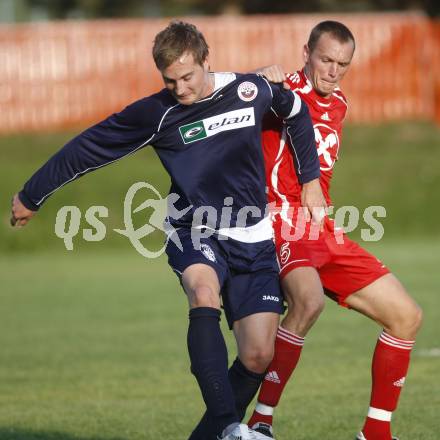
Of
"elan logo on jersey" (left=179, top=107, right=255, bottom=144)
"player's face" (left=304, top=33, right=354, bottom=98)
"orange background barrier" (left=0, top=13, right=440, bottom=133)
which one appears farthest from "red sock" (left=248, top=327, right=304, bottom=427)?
"orange background barrier" (left=0, top=13, right=440, bottom=133)

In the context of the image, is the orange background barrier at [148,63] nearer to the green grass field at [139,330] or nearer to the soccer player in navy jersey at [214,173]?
the green grass field at [139,330]

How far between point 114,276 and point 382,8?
18187mm

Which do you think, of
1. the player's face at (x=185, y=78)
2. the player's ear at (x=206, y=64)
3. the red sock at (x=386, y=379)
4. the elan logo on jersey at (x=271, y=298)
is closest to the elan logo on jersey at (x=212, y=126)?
the player's face at (x=185, y=78)

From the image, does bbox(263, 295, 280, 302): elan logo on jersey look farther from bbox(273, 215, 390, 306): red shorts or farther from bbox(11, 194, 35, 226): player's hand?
bbox(11, 194, 35, 226): player's hand

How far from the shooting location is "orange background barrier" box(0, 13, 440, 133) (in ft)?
78.2

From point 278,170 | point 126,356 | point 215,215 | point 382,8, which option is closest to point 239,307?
point 215,215

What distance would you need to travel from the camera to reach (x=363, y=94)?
24656 millimetres

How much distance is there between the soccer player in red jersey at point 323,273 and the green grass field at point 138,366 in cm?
54

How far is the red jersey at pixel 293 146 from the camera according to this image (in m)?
6.17

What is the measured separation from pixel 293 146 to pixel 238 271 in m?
0.76

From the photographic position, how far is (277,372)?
237 inches

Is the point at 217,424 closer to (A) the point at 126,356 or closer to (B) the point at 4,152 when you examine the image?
(A) the point at 126,356

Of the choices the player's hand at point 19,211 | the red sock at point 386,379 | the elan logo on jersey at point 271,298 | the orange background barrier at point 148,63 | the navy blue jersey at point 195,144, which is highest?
the orange background barrier at point 148,63

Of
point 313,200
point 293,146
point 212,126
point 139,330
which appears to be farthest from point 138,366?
point 212,126
